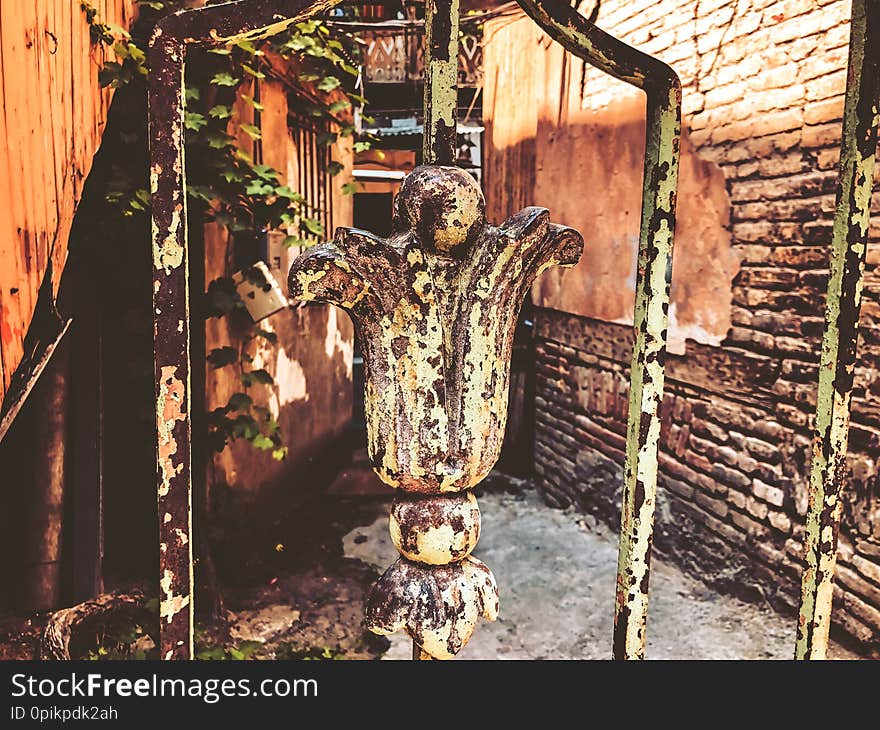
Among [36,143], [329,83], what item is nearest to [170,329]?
[36,143]

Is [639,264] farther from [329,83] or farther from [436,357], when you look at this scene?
[329,83]

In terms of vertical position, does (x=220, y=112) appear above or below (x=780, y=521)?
above

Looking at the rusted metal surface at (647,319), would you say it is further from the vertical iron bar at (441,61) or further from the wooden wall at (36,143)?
the wooden wall at (36,143)

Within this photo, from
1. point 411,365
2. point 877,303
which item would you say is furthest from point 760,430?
point 411,365

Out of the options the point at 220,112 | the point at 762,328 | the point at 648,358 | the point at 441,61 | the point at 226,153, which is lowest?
the point at 762,328

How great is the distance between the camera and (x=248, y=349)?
3.95 meters

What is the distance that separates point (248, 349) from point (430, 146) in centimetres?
337

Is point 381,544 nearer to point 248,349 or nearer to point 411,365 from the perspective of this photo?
point 248,349

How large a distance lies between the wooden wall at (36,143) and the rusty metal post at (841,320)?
5.98 ft

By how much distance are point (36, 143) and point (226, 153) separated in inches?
58.9

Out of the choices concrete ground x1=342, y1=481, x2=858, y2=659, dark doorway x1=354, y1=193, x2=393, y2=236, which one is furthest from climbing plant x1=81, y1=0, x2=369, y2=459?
dark doorway x1=354, y1=193, x2=393, y2=236

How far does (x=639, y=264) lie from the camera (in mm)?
871

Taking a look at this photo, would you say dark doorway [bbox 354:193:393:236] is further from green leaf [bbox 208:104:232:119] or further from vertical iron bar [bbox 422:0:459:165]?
vertical iron bar [bbox 422:0:459:165]

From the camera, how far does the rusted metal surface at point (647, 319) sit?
84cm
